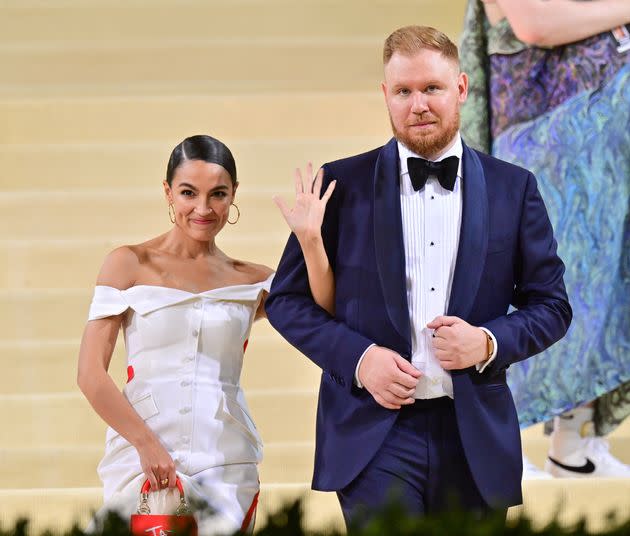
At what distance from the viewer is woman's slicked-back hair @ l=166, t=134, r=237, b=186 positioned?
2.89 meters

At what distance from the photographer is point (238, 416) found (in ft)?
9.33

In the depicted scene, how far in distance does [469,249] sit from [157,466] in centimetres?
84

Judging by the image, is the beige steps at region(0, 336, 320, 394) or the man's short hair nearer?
the man's short hair

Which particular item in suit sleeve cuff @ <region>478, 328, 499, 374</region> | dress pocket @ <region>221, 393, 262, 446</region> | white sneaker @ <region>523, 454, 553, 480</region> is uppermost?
suit sleeve cuff @ <region>478, 328, 499, 374</region>

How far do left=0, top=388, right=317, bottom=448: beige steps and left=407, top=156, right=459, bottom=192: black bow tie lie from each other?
85.0 inches

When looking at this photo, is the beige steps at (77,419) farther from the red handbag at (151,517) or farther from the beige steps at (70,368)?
the red handbag at (151,517)

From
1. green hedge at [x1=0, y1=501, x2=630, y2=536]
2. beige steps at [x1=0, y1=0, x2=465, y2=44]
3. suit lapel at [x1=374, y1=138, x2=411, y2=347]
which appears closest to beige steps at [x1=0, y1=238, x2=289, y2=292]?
beige steps at [x1=0, y1=0, x2=465, y2=44]

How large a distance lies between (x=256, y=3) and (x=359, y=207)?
9.06 feet

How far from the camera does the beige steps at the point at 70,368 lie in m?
4.67

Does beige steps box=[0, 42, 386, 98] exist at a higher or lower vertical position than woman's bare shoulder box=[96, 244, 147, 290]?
higher

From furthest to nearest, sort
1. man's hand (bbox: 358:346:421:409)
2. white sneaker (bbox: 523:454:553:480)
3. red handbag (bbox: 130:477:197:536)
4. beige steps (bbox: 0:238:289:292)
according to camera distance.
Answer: beige steps (bbox: 0:238:289:292)
white sneaker (bbox: 523:454:553:480)
red handbag (bbox: 130:477:197:536)
man's hand (bbox: 358:346:421:409)

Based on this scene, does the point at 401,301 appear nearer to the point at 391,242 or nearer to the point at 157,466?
the point at 391,242

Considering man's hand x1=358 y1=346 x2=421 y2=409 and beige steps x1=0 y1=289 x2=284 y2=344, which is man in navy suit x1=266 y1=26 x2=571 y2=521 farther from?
beige steps x1=0 y1=289 x2=284 y2=344

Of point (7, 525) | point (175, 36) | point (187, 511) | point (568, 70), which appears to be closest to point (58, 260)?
point (175, 36)
